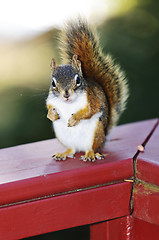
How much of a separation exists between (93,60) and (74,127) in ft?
0.83

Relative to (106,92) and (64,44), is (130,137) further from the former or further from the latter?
(64,44)

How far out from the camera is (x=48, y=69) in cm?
295

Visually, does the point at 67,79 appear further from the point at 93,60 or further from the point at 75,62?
the point at 93,60

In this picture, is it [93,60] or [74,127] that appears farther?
[93,60]

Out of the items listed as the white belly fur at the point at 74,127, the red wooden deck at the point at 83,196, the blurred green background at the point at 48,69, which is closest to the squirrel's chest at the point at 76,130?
the white belly fur at the point at 74,127

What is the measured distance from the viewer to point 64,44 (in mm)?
1269

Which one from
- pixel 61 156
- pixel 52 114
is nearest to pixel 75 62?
pixel 52 114

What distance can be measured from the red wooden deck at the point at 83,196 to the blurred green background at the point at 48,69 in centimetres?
144

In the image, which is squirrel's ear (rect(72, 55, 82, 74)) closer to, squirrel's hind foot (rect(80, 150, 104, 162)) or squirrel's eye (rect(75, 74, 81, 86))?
squirrel's eye (rect(75, 74, 81, 86))

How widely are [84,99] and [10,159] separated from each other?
28 centimetres

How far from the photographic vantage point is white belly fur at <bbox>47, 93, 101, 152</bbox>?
3.85 feet

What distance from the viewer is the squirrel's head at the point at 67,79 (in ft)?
3.66

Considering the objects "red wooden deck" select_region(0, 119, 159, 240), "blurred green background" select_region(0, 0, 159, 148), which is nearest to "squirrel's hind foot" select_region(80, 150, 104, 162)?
"red wooden deck" select_region(0, 119, 159, 240)

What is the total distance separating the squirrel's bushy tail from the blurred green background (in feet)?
3.55
